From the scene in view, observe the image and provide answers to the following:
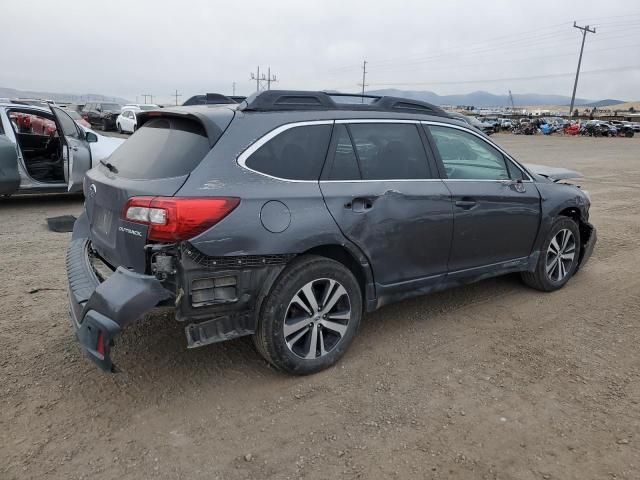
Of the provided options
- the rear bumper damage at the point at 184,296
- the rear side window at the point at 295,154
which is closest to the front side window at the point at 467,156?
the rear side window at the point at 295,154

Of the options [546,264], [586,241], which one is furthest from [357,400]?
[586,241]

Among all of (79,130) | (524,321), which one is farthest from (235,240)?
(79,130)

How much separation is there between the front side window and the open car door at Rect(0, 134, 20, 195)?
6.60 m

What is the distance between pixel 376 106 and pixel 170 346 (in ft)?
7.39

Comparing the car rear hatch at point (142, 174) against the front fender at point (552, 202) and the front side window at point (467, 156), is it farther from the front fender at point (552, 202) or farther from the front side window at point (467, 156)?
the front fender at point (552, 202)

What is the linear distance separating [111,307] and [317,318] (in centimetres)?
121

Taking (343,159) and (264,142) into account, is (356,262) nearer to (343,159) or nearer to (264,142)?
(343,159)

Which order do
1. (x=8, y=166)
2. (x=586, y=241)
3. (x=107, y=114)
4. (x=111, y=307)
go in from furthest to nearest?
(x=107, y=114) < (x=8, y=166) < (x=586, y=241) < (x=111, y=307)

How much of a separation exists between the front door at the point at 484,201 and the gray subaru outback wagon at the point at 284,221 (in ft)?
0.05

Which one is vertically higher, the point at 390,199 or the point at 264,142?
the point at 264,142

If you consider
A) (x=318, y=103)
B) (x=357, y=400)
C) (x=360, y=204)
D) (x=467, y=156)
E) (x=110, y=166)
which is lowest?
(x=357, y=400)

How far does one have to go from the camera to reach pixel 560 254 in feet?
16.1

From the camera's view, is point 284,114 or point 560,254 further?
point 560,254

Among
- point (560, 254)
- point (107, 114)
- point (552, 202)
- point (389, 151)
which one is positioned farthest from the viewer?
point (107, 114)
